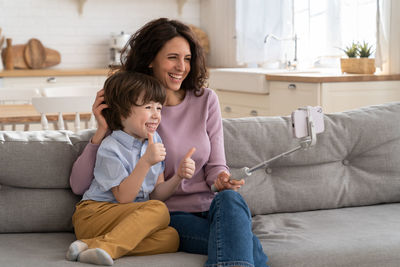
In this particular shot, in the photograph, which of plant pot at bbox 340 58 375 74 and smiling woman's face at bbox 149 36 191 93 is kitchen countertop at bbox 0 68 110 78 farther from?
smiling woman's face at bbox 149 36 191 93

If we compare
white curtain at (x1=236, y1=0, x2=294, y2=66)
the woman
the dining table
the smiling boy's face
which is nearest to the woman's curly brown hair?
the woman

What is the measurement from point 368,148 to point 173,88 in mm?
883

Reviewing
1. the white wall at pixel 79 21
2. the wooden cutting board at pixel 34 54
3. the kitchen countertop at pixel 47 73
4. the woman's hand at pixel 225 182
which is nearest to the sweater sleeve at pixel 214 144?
the woman's hand at pixel 225 182

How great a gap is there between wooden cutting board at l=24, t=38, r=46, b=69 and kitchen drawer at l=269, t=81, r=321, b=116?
274 cm

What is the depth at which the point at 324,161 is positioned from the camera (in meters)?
2.32

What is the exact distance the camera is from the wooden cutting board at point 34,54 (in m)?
5.77

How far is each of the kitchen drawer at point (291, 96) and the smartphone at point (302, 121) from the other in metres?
1.92

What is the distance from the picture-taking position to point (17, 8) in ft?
19.1

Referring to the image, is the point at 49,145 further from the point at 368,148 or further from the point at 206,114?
the point at 368,148

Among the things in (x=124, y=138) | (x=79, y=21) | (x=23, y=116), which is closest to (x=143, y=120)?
(x=124, y=138)

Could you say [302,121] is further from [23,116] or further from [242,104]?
[242,104]

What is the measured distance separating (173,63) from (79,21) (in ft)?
14.1

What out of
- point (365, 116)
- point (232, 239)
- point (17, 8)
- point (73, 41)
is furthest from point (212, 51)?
point (232, 239)

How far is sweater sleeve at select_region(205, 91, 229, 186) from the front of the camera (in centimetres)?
200
